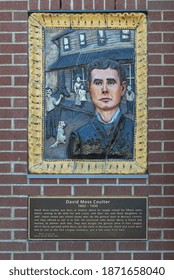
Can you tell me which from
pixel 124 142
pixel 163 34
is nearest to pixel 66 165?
pixel 124 142

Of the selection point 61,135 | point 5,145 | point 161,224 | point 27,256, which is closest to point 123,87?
point 61,135

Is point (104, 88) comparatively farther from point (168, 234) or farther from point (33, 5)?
point (168, 234)

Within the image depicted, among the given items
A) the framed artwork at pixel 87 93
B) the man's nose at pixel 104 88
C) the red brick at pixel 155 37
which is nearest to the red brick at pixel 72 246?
the framed artwork at pixel 87 93

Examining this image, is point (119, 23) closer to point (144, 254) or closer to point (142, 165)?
point (142, 165)

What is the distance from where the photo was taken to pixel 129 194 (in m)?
6.02

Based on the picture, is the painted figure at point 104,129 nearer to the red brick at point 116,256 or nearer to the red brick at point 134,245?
the red brick at point 134,245

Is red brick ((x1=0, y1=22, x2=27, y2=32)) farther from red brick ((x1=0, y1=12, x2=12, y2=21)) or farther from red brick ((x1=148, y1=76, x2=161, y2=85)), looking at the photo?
red brick ((x1=148, y1=76, x2=161, y2=85))

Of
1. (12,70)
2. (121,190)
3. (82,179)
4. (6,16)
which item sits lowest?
(121,190)

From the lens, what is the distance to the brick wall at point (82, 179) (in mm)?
6016

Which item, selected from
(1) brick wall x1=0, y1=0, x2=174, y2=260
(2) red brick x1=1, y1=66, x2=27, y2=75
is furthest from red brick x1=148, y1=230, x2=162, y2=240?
(2) red brick x1=1, y1=66, x2=27, y2=75

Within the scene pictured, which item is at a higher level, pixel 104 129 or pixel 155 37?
pixel 155 37

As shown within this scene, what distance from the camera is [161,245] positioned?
6.05 metres

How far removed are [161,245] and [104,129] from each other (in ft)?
Answer: 4.04

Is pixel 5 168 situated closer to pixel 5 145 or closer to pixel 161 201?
pixel 5 145
